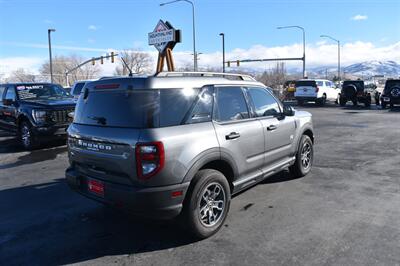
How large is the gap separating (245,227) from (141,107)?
77.4 inches

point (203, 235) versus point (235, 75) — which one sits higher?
point (235, 75)

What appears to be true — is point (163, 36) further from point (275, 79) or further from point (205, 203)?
point (275, 79)

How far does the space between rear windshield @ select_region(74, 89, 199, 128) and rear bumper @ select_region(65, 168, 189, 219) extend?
0.66 metres

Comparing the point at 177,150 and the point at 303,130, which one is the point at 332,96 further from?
the point at 177,150

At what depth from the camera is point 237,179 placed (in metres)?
4.73

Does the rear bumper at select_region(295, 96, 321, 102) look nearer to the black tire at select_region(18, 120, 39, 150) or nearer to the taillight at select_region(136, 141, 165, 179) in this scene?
the black tire at select_region(18, 120, 39, 150)

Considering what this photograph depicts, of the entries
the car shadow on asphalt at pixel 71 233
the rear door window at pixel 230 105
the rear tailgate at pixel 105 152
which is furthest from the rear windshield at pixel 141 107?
the car shadow on asphalt at pixel 71 233

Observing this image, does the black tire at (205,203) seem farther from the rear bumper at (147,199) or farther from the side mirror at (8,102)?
the side mirror at (8,102)

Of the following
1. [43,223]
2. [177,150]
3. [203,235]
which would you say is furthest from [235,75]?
[43,223]

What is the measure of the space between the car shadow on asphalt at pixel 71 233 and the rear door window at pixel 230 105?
147cm

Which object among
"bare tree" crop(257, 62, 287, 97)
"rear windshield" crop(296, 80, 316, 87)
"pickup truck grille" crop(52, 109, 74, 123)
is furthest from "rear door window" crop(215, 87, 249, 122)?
"bare tree" crop(257, 62, 287, 97)

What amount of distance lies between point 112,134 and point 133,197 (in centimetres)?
72

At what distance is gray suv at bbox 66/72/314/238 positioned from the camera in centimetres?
371

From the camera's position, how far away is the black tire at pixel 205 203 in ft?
13.1
